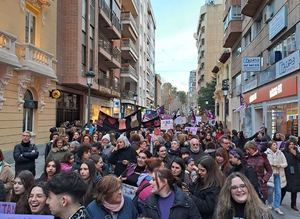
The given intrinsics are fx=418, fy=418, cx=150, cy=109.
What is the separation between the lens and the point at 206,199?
4723 millimetres

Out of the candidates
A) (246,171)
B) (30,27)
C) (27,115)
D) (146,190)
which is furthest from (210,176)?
(30,27)

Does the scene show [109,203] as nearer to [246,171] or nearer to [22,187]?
[22,187]

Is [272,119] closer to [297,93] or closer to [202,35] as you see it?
[297,93]

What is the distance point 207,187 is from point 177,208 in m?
0.91

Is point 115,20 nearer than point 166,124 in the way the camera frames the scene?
No

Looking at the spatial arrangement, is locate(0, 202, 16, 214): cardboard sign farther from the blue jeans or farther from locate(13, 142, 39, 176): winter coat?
the blue jeans

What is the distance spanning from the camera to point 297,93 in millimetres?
18734

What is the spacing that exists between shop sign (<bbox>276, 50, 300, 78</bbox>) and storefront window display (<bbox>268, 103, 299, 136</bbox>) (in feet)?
5.46

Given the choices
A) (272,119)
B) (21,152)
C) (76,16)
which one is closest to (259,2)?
(272,119)

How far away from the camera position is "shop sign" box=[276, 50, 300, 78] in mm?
18575

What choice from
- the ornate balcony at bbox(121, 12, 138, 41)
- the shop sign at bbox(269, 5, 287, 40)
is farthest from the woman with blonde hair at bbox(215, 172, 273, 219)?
the ornate balcony at bbox(121, 12, 138, 41)

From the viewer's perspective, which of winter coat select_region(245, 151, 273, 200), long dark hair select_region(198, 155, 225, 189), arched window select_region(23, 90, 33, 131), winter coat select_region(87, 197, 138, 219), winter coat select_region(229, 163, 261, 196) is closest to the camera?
winter coat select_region(87, 197, 138, 219)

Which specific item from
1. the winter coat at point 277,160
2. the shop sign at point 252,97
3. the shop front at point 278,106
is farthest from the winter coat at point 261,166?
the shop sign at point 252,97

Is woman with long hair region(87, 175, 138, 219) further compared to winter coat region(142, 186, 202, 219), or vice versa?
winter coat region(142, 186, 202, 219)
